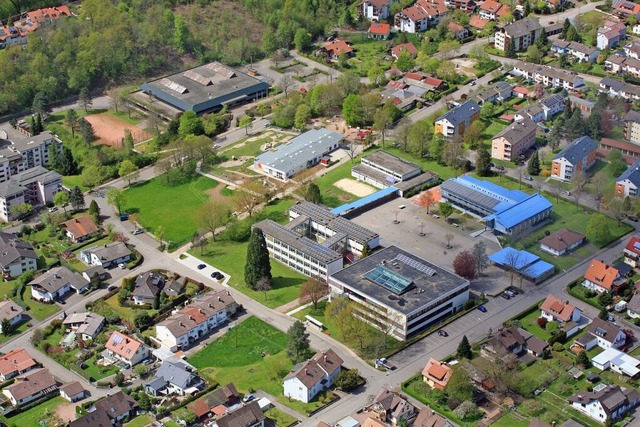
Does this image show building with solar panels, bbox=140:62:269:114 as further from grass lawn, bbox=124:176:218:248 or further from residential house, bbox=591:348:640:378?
residential house, bbox=591:348:640:378

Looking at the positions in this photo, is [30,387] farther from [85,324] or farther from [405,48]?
[405,48]

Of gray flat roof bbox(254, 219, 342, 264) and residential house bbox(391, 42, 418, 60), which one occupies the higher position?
gray flat roof bbox(254, 219, 342, 264)

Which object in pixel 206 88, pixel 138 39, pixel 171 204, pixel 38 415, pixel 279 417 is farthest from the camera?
pixel 138 39

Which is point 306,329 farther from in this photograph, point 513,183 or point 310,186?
point 513,183

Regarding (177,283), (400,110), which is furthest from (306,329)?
(400,110)

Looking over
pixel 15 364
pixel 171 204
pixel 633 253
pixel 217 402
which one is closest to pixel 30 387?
pixel 15 364

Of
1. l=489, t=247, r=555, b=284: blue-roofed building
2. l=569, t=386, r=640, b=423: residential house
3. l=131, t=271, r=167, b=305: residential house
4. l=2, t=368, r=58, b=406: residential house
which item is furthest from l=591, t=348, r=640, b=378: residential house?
l=2, t=368, r=58, b=406: residential house
